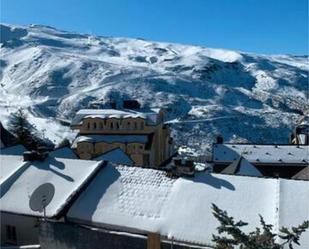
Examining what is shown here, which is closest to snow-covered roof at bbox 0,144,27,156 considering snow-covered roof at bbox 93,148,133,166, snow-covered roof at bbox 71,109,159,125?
snow-covered roof at bbox 93,148,133,166

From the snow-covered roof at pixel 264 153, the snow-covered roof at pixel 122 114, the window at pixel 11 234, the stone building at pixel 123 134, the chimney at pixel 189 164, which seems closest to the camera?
the window at pixel 11 234

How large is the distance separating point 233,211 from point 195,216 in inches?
58.3

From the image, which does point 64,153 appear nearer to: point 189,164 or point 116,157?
point 116,157

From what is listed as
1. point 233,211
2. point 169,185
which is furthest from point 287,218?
point 169,185

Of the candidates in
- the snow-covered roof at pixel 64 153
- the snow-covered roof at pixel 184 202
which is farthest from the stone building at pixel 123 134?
the snow-covered roof at pixel 184 202

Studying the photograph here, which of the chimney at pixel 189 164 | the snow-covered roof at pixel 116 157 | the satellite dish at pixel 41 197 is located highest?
the snow-covered roof at pixel 116 157

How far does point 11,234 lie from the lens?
70.9 feet

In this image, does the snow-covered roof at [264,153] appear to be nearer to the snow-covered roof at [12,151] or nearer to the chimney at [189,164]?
the snow-covered roof at [12,151]

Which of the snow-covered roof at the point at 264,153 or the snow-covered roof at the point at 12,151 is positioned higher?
the snow-covered roof at the point at 264,153

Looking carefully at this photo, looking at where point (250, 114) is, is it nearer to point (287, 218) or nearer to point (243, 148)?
point (243, 148)

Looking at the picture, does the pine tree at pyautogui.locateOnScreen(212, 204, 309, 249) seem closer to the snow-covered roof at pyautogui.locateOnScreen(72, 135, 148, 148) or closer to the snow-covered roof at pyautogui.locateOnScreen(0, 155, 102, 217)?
the snow-covered roof at pyautogui.locateOnScreen(0, 155, 102, 217)

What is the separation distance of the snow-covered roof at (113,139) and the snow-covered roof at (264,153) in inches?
341

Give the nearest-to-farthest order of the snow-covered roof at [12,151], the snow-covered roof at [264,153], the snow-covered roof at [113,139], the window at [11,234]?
the window at [11,234], the snow-covered roof at [12,151], the snow-covered roof at [264,153], the snow-covered roof at [113,139]

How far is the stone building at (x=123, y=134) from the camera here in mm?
55469
